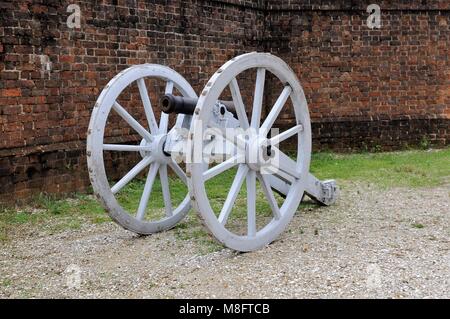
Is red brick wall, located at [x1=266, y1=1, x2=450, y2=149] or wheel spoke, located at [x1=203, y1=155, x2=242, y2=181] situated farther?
red brick wall, located at [x1=266, y1=1, x2=450, y2=149]

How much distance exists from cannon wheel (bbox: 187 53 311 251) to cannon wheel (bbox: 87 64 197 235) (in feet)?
2.64

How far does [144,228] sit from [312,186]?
202 centimetres

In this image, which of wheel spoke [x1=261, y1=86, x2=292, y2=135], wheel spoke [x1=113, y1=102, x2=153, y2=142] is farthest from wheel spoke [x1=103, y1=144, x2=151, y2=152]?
wheel spoke [x1=261, y1=86, x2=292, y2=135]

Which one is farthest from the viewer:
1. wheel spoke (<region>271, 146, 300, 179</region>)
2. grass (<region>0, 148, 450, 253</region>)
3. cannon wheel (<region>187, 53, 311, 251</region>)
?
grass (<region>0, 148, 450, 253</region>)

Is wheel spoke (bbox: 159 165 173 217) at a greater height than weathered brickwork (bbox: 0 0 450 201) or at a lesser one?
lesser

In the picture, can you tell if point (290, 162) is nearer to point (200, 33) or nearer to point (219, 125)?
point (219, 125)

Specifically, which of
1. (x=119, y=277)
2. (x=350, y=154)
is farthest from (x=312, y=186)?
(x=350, y=154)

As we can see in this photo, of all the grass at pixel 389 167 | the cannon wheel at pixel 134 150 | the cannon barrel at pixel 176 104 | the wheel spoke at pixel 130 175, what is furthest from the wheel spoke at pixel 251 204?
the grass at pixel 389 167

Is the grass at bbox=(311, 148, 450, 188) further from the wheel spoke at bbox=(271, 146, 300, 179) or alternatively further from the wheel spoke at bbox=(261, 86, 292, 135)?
the wheel spoke at bbox=(261, 86, 292, 135)

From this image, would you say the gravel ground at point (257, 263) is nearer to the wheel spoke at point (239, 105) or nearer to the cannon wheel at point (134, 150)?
the cannon wheel at point (134, 150)

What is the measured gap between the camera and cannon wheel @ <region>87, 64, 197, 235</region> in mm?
5559

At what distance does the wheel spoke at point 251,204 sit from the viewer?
5430mm

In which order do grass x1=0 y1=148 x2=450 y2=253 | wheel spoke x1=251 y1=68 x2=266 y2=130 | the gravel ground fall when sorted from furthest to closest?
grass x1=0 y1=148 x2=450 y2=253 < wheel spoke x1=251 y1=68 x2=266 y2=130 < the gravel ground

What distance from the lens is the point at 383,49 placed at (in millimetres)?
13039
